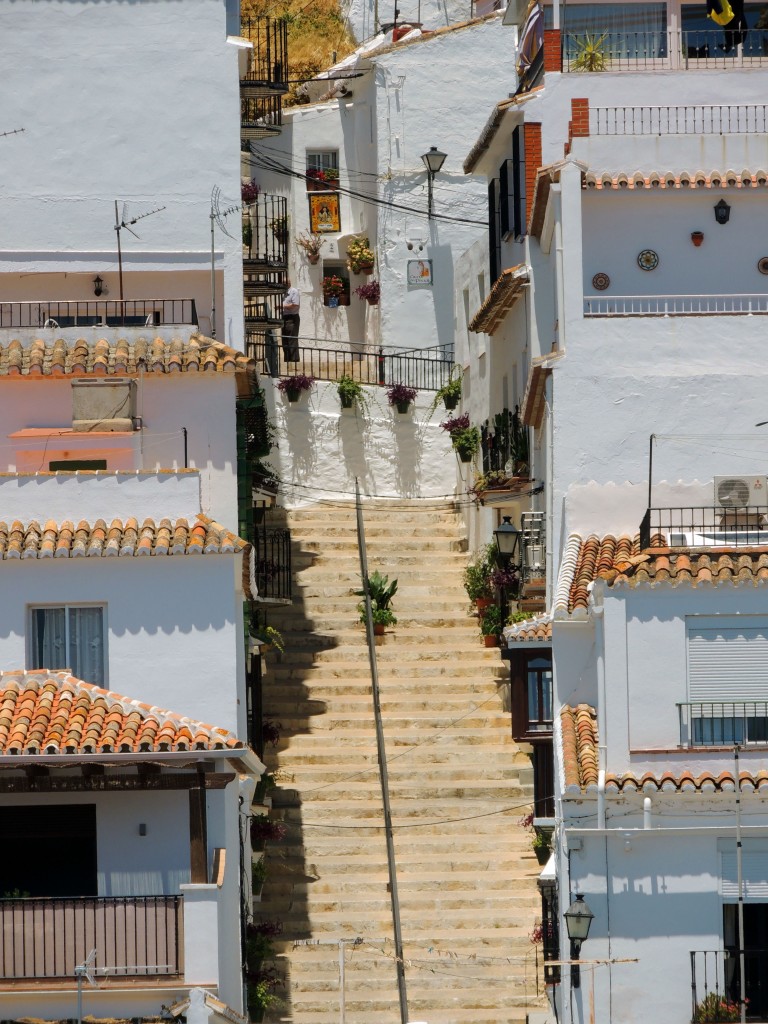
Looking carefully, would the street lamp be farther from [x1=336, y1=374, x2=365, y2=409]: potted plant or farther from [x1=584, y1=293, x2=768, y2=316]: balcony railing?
[x1=336, y1=374, x2=365, y2=409]: potted plant

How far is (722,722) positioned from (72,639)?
8472 mm

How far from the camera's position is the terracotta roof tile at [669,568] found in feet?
107

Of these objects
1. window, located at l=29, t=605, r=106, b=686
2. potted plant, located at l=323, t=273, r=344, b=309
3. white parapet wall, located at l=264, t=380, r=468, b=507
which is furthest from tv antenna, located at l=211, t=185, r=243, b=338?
potted plant, located at l=323, t=273, r=344, b=309

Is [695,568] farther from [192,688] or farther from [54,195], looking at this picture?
[54,195]

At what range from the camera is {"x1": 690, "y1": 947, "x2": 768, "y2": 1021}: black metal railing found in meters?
31.7

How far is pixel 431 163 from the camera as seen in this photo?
176ft

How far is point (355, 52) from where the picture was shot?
61.5m

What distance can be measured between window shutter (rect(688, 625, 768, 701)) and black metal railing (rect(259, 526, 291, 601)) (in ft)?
37.6

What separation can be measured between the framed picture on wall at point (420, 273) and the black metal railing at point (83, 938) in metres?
23.9

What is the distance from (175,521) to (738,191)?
415 inches

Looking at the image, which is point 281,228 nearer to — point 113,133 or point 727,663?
point 113,133

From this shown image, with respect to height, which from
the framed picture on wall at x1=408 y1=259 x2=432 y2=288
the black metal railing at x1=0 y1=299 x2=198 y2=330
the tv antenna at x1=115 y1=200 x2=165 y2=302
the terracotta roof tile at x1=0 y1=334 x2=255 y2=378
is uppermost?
the tv antenna at x1=115 y1=200 x2=165 y2=302

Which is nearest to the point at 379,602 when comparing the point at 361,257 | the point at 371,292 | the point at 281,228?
the point at 371,292

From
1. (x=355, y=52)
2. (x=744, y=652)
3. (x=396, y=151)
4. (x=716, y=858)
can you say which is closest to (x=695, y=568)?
(x=744, y=652)
